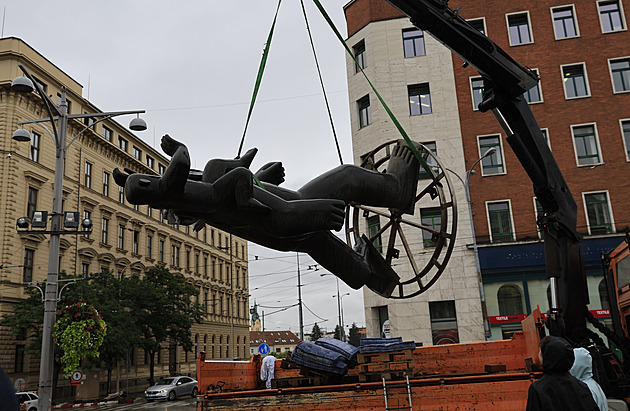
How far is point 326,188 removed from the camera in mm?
4488

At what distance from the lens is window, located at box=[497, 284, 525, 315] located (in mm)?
25391

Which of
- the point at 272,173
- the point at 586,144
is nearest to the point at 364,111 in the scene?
the point at 586,144

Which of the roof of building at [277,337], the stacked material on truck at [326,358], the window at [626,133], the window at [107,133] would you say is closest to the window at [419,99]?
the window at [626,133]

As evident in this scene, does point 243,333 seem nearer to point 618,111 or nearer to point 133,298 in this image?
point 133,298

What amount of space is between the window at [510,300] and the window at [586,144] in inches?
283

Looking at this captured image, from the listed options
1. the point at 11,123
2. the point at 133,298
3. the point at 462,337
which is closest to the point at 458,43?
the point at 462,337

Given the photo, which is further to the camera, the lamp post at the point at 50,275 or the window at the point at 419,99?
the window at the point at 419,99

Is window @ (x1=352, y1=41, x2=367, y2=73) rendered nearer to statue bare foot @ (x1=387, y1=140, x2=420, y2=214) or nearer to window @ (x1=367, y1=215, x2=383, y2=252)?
window @ (x1=367, y1=215, x2=383, y2=252)

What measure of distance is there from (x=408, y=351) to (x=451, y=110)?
23.2m

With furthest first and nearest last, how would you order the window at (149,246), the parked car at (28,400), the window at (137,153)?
the window at (149,246)
the window at (137,153)
the parked car at (28,400)

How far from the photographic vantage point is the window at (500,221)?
2616 cm

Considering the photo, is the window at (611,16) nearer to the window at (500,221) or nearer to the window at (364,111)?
the window at (500,221)

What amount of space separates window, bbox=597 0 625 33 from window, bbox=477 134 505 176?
8.27 metres

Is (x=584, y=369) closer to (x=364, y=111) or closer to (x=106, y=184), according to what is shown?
(x=364, y=111)
